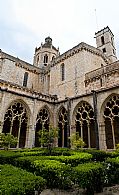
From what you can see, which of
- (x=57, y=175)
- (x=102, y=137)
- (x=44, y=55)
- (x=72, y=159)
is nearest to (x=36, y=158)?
(x=72, y=159)

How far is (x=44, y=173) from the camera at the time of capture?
15.0 ft

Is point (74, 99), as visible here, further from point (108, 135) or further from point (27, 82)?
point (27, 82)

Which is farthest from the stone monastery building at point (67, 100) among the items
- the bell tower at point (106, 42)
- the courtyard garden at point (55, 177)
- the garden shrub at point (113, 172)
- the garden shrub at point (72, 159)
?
the bell tower at point (106, 42)

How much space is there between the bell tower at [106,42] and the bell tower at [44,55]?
898cm

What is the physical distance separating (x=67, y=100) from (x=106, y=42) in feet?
63.0

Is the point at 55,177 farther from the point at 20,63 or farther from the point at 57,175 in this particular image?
the point at 20,63

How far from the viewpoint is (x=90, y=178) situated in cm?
393

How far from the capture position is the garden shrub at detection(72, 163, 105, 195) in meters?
3.83

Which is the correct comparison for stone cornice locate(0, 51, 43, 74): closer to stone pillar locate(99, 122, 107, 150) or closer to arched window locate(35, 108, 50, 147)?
arched window locate(35, 108, 50, 147)

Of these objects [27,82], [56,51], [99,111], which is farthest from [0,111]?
[56,51]

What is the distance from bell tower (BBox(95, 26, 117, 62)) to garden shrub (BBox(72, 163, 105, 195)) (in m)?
25.7

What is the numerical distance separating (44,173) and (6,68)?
59.2ft

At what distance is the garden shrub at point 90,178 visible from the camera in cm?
383

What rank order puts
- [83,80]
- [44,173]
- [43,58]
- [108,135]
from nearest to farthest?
[44,173] → [108,135] → [83,80] → [43,58]
